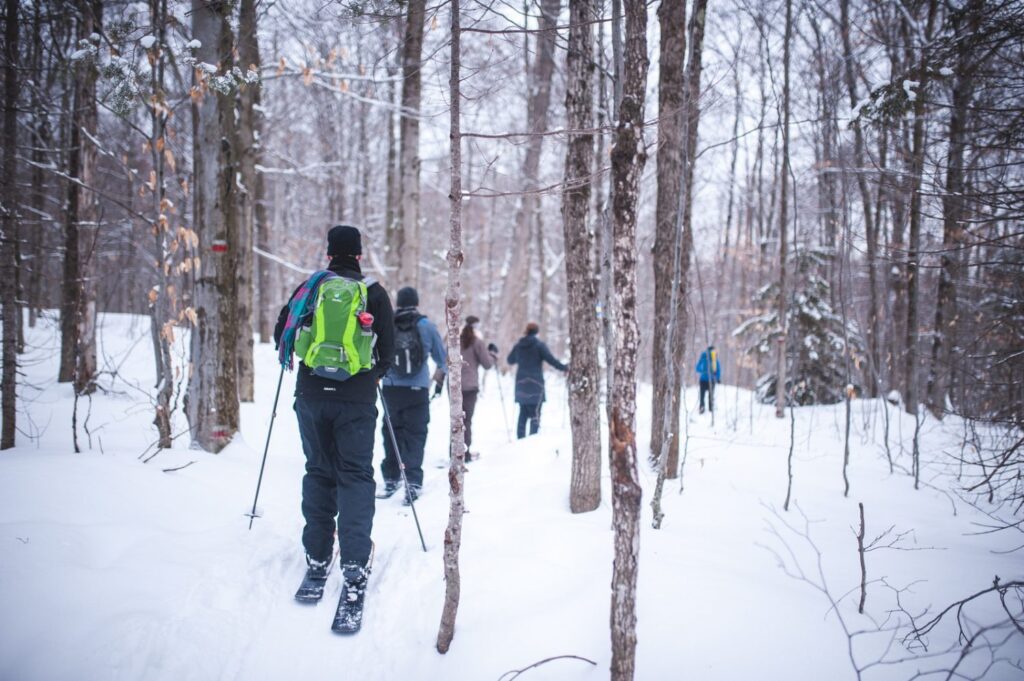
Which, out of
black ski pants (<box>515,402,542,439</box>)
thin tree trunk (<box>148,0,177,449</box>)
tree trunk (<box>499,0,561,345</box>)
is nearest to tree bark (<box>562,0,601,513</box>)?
black ski pants (<box>515,402,542,439</box>)

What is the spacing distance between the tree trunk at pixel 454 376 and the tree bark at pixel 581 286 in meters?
1.56

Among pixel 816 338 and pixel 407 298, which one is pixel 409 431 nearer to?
pixel 407 298

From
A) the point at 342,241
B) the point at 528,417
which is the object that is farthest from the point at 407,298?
the point at 528,417

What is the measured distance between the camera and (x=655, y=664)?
7.61 feet

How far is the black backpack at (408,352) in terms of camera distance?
15.6 feet

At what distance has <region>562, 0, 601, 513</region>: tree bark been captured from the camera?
387cm

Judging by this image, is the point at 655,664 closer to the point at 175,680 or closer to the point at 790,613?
the point at 790,613

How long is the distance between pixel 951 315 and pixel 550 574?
1111 centimetres

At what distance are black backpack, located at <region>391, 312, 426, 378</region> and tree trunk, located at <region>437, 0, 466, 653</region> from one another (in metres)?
2.25

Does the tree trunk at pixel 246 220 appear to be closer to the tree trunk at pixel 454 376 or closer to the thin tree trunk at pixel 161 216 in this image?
the thin tree trunk at pixel 161 216

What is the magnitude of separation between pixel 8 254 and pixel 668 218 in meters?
5.87

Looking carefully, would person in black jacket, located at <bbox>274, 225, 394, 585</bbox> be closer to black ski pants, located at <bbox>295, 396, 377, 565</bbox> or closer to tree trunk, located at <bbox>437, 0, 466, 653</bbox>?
black ski pants, located at <bbox>295, 396, 377, 565</bbox>

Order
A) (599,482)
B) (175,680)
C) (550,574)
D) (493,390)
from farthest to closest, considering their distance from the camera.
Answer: (493,390) → (599,482) → (550,574) → (175,680)

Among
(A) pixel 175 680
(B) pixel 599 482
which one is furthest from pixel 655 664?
(A) pixel 175 680
